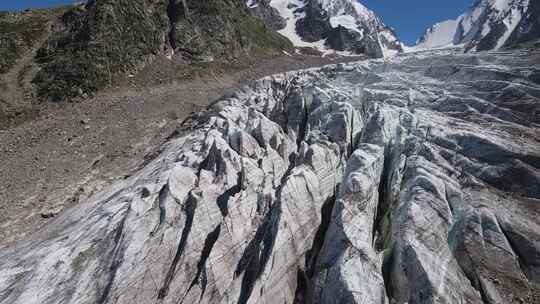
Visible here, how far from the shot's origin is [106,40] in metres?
57.2

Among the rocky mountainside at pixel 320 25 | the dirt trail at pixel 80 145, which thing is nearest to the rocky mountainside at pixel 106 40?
the dirt trail at pixel 80 145

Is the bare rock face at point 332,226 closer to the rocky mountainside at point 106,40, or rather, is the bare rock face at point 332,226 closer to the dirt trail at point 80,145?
the dirt trail at point 80,145

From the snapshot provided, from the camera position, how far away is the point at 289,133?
28375mm

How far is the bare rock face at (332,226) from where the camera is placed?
1155 cm

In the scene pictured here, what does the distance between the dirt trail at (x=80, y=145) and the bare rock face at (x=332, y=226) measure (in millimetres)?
6343

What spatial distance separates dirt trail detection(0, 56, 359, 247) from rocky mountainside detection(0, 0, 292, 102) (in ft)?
15.2

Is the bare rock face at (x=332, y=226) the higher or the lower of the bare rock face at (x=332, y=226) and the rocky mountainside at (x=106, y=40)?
the lower

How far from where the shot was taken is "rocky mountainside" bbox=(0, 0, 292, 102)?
168ft

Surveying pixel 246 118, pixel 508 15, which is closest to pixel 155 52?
pixel 246 118

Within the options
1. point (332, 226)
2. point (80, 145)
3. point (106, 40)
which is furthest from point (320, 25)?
point (332, 226)

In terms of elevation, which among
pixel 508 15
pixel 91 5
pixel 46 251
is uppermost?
pixel 508 15

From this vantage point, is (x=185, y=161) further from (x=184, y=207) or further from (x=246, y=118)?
(x=246, y=118)

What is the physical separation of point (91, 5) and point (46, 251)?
63.1 meters

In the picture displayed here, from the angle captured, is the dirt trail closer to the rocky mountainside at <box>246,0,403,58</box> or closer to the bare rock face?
the bare rock face
